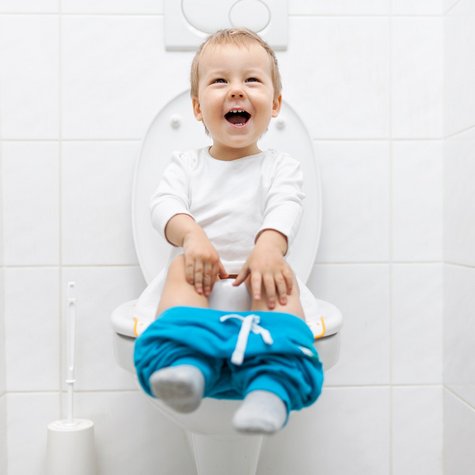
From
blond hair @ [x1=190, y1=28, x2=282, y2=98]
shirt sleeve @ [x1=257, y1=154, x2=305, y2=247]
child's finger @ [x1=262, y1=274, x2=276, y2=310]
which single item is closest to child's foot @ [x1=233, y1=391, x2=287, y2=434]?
child's finger @ [x1=262, y1=274, x2=276, y2=310]

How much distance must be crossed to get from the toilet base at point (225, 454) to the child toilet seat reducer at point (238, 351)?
0.28 meters

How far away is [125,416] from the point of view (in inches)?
59.6

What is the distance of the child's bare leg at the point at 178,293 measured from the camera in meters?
0.98

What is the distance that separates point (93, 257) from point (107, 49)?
0.47 metres

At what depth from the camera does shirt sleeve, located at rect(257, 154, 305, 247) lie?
3.57 ft

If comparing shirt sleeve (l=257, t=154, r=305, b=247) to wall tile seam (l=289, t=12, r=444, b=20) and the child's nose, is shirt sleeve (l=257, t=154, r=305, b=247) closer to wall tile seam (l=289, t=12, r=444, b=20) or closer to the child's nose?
the child's nose

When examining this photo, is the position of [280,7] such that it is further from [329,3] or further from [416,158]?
[416,158]

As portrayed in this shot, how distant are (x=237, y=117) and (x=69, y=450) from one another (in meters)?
0.78

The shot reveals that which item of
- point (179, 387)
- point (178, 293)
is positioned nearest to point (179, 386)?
point (179, 387)

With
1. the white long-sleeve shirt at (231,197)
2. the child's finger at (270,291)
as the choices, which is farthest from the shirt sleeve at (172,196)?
the child's finger at (270,291)

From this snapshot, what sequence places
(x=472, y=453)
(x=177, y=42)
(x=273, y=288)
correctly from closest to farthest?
(x=273, y=288) < (x=472, y=453) < (x=177, y=42)

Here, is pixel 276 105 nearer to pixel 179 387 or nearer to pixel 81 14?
pixel 81 14

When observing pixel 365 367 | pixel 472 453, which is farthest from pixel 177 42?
pixel 472 453

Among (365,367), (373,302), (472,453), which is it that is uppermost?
(373,302)
